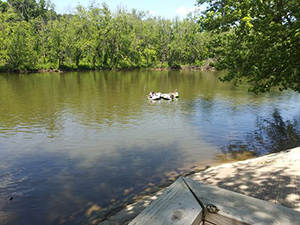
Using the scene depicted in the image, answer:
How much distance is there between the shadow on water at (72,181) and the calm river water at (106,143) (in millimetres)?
38

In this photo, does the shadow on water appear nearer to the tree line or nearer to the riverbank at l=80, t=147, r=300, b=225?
the riverbank at l=80, t=147, r=300, b=225

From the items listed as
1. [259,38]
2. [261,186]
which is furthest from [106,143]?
[259,38]

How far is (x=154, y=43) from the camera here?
102125mm

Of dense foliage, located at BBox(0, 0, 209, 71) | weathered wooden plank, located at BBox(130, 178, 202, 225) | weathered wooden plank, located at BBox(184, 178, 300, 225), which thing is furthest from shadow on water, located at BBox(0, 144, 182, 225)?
dense foliage, located at BBox(0, 0, 209, 71)

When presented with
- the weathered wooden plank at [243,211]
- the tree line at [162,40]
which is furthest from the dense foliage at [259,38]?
the weathered wooden plank at [243,211]

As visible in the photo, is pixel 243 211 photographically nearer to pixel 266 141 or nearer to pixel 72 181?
pixel 72 181

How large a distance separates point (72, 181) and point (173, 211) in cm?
973

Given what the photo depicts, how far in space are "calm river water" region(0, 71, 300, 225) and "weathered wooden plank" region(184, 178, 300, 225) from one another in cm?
730

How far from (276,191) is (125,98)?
84.1 feet

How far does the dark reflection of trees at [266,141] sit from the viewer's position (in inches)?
552

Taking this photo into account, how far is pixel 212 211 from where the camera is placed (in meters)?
1.55

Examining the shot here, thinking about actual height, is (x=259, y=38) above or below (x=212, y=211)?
above

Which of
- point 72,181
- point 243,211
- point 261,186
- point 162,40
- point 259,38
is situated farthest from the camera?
point 162,40

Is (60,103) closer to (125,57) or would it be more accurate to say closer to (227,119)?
(227,119)
